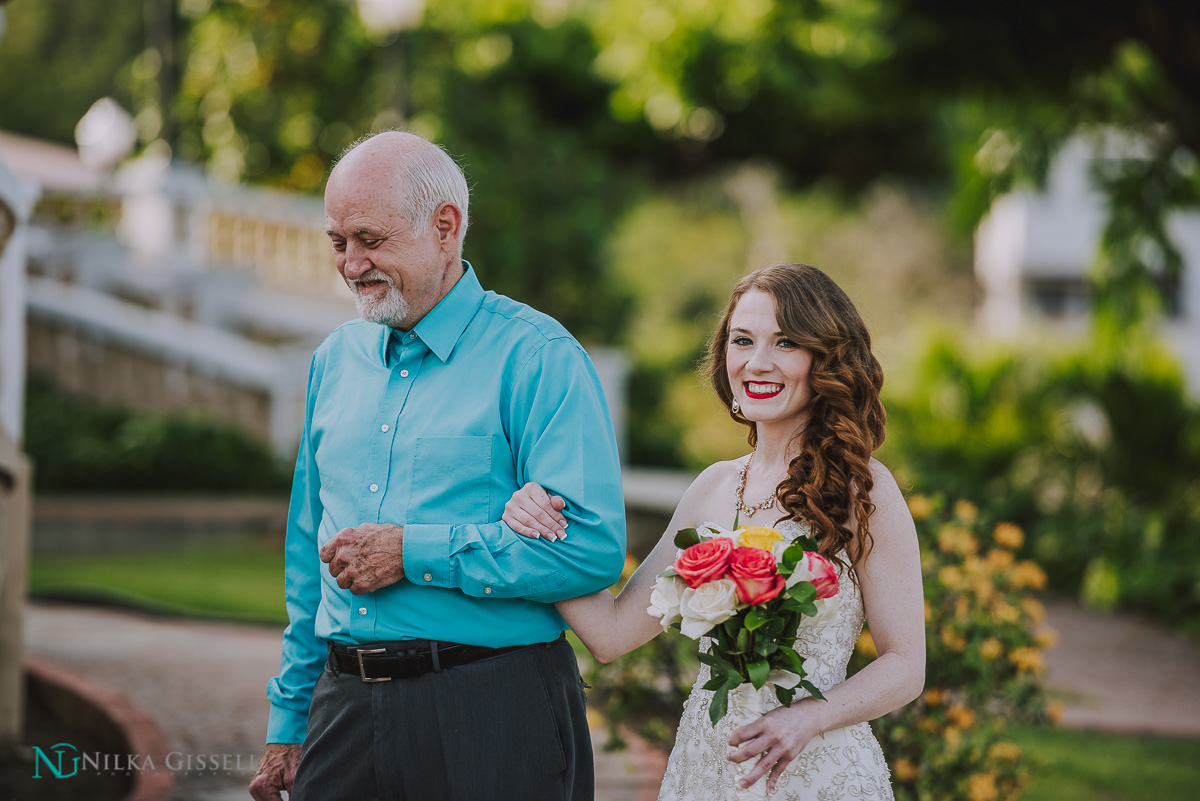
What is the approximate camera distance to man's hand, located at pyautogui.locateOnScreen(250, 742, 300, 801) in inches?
110

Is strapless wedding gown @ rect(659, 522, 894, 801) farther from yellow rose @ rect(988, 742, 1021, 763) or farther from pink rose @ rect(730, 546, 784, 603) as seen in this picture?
yellow rose @ rect(988, 742, 1021, 763)

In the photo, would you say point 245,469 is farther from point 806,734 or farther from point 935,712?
point 806,734

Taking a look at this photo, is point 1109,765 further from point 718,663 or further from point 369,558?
point 369,558

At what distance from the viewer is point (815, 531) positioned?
8.48 feet

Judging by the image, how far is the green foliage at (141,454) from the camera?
11.3 m

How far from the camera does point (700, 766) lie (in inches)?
107

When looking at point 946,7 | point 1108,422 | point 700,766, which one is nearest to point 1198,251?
point 1108,422

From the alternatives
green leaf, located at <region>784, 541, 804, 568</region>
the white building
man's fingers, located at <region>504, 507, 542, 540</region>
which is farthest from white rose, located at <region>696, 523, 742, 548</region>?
the white building

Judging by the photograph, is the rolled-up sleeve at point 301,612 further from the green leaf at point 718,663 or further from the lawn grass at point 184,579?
the lawn grass at point 184,579

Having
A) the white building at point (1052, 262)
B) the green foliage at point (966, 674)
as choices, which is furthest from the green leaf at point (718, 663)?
the white building at point (1052, 262)

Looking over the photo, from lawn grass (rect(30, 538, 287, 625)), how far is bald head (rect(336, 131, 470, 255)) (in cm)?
582

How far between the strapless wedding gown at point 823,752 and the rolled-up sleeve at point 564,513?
0.41 metres

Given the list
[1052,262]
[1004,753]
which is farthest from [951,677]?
[1052,262]

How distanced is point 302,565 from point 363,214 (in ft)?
2.98
